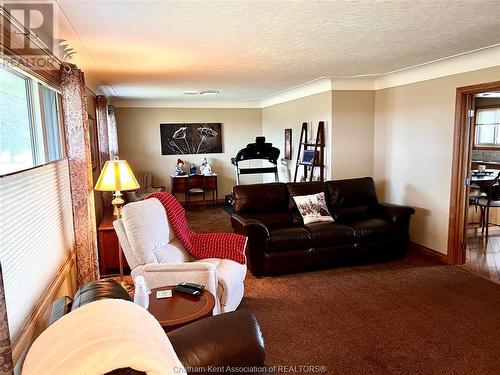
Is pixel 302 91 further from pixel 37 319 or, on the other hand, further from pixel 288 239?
pixel 37 319

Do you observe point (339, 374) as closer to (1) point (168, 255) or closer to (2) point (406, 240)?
(1) point (168, 255)

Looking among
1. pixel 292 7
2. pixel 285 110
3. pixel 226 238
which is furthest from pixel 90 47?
pixel 285 110

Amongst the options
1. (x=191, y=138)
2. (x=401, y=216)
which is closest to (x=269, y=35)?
(x=401, y=216)

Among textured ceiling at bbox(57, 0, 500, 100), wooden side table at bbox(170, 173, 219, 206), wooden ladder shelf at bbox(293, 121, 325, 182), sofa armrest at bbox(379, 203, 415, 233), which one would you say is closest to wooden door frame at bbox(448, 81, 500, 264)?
sofa armrest at bbox(379, 203, 415, 233)

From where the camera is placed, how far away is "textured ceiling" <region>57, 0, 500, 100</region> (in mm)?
2166

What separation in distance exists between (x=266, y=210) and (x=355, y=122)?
2.00 meters

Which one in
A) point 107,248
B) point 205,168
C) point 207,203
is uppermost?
point 205,168

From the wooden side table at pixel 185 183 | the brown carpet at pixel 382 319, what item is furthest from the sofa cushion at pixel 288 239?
the wooden side table at pixel 185 183

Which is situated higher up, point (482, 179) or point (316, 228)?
point (482, 179)

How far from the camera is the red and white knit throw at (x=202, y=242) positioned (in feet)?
10.2

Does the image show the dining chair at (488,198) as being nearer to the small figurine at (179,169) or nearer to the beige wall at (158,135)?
the beige wall at (158,135)

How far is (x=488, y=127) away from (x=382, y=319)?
6077 mm

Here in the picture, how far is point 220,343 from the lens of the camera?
1456mm

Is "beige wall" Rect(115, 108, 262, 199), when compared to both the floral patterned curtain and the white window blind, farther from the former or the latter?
the white window blind
